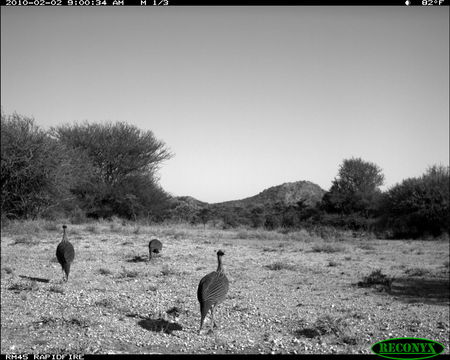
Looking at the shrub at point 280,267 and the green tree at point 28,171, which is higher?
the green tree at point 28,171

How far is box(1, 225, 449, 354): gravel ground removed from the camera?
5656 millimetres

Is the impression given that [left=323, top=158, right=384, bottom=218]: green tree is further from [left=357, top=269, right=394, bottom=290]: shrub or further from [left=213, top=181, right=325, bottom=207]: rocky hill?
[left=357, top=269, right=394, bottom=290]: shrub

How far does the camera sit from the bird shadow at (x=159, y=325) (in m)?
6.08

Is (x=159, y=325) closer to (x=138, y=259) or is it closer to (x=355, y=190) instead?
(x=138, y=259)

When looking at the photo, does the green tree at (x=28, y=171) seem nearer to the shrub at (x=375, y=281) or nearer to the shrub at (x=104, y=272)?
the shrub at (x=104, y=272)

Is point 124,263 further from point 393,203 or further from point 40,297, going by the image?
point 393,203

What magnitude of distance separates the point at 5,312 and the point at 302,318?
4.88 m

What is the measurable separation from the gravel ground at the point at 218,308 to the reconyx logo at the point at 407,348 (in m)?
0.21

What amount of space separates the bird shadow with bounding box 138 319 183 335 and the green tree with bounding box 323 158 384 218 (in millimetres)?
27033

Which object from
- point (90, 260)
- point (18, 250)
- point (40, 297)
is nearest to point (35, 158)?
point (18, 250)

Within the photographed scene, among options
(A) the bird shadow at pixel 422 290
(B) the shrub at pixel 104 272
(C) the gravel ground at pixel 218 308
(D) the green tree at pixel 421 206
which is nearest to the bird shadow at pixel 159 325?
(C) the gravel ground at pixel 218 308

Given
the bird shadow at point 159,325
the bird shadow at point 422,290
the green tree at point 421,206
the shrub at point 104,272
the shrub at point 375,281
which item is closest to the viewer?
the bird shadow at point 159,325

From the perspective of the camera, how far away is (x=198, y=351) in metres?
5.32

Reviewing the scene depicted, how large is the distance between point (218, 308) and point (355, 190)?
30461mm
